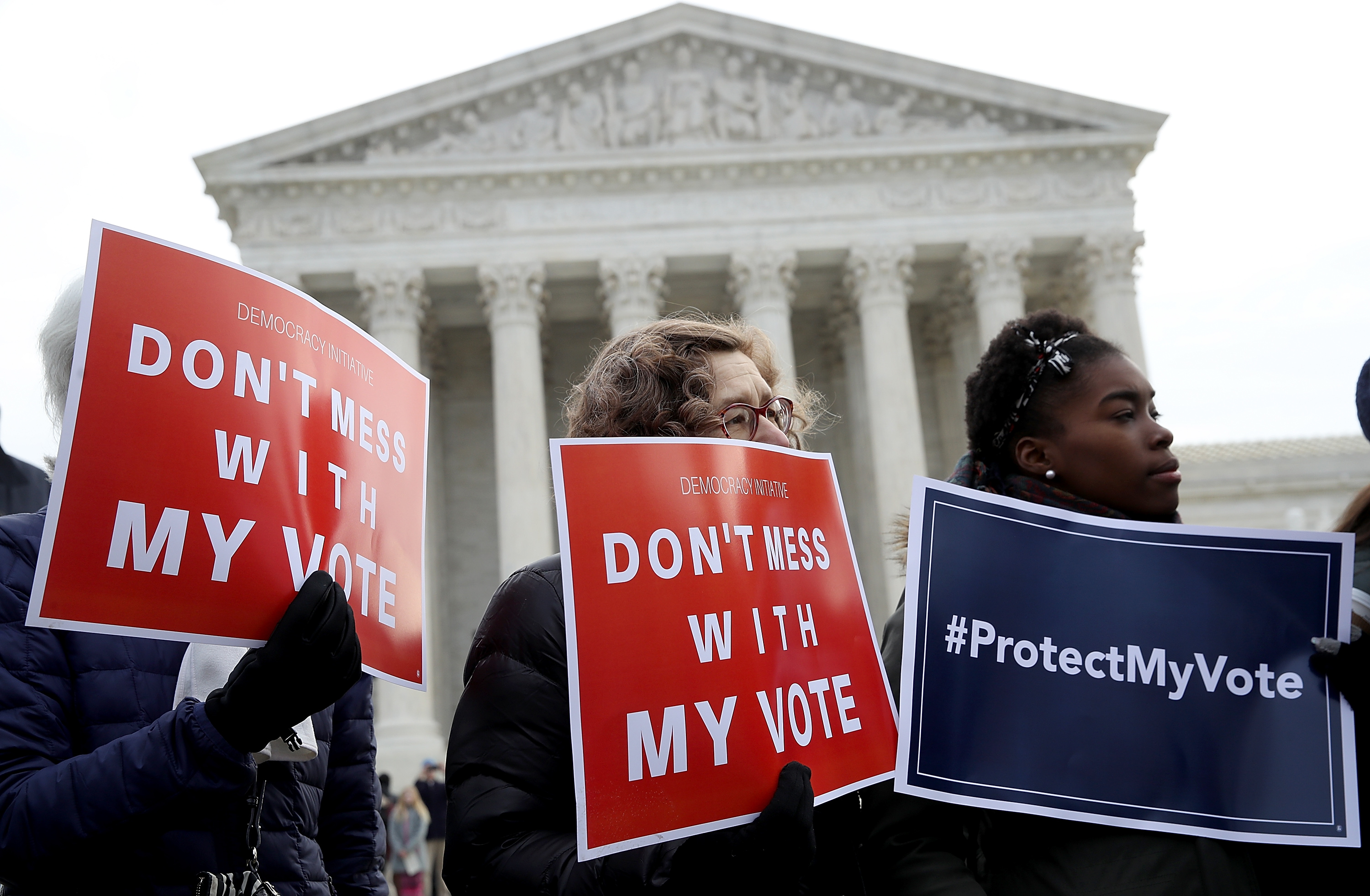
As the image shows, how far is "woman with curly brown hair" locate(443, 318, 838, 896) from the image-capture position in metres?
2.09

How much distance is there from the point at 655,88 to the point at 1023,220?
31.6 ft

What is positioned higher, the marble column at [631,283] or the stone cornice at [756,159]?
the stone cornice at [756,159]

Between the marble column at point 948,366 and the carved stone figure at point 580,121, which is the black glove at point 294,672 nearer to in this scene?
the carved stone figure at point 580,121

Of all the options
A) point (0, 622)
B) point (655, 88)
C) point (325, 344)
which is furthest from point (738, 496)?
point (655, 88)

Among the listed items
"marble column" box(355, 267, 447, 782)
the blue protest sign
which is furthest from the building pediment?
the blue protest sign

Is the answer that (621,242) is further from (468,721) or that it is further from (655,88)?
(468,721)

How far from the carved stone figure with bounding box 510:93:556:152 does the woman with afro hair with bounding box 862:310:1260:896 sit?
24512 mm

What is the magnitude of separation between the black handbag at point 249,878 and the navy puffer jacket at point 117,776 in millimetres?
63

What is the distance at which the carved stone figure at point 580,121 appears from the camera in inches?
1049

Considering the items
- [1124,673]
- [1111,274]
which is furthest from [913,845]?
[1111,274]

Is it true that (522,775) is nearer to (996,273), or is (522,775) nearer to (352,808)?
(352,808)

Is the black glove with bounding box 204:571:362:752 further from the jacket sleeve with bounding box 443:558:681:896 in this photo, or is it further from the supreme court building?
the supreme court building

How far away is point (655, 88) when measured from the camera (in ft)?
90.0

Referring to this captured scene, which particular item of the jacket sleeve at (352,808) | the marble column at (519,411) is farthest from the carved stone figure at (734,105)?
the jacket sleeve at (352,808)
